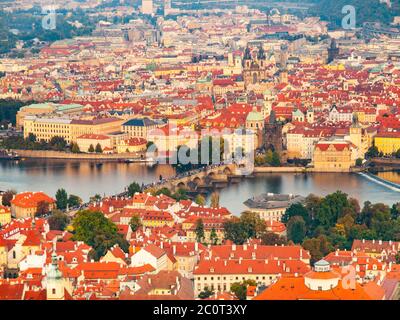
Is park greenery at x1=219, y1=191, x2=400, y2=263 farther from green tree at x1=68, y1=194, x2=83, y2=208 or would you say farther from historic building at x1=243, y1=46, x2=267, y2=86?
historic building at x1=243, y1=46, x2=267, y2=86

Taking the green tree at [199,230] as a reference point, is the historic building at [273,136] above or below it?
Answer: below

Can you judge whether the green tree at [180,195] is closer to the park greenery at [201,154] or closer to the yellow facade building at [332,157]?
the park greenery at [201,154]

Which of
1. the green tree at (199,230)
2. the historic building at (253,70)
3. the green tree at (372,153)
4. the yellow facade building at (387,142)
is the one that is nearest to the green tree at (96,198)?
the green tree at (199,230)

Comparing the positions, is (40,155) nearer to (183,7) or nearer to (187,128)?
(187,128)

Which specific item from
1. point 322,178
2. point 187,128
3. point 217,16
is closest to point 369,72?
point 187,128

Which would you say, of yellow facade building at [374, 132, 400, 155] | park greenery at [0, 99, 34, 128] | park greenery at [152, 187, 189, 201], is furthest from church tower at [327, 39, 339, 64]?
park greenery at [152, 187, 189, 201]
